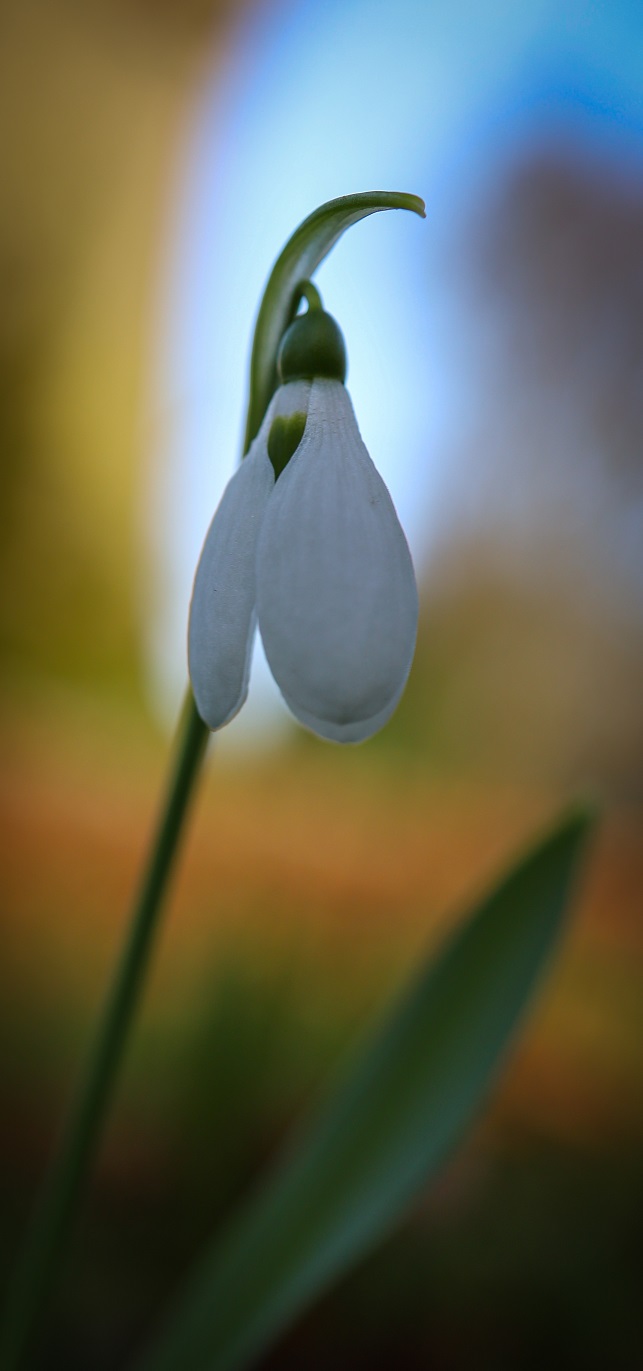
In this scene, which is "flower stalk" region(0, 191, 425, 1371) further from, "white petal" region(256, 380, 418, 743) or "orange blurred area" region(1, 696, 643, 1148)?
"orange blurred area" region(1, 696, 643, 1148)

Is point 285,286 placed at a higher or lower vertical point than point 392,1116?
higher

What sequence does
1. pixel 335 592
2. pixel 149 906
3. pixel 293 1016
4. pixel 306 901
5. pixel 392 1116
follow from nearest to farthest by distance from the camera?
pixel 335 592, pixel 149 906, pixel 392 1116, pixel 293 1016, pixel 306 901

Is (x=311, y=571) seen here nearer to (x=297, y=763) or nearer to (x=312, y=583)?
(x=312, y=583)

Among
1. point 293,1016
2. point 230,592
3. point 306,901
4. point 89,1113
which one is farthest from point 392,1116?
point 306,901

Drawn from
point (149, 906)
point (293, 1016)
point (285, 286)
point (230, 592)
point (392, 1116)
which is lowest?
point (293, 1016)

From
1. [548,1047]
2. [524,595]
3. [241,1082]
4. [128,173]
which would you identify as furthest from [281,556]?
[128,173]

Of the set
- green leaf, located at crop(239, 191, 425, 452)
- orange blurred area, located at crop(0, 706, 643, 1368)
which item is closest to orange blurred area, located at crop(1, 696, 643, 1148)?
orange blurred area, located at crop(0, 706, 643, 1368)

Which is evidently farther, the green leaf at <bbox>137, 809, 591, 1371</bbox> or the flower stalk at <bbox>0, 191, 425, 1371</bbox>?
the green leaf at <bbox>137, 809, 591, 1371</bbox>
